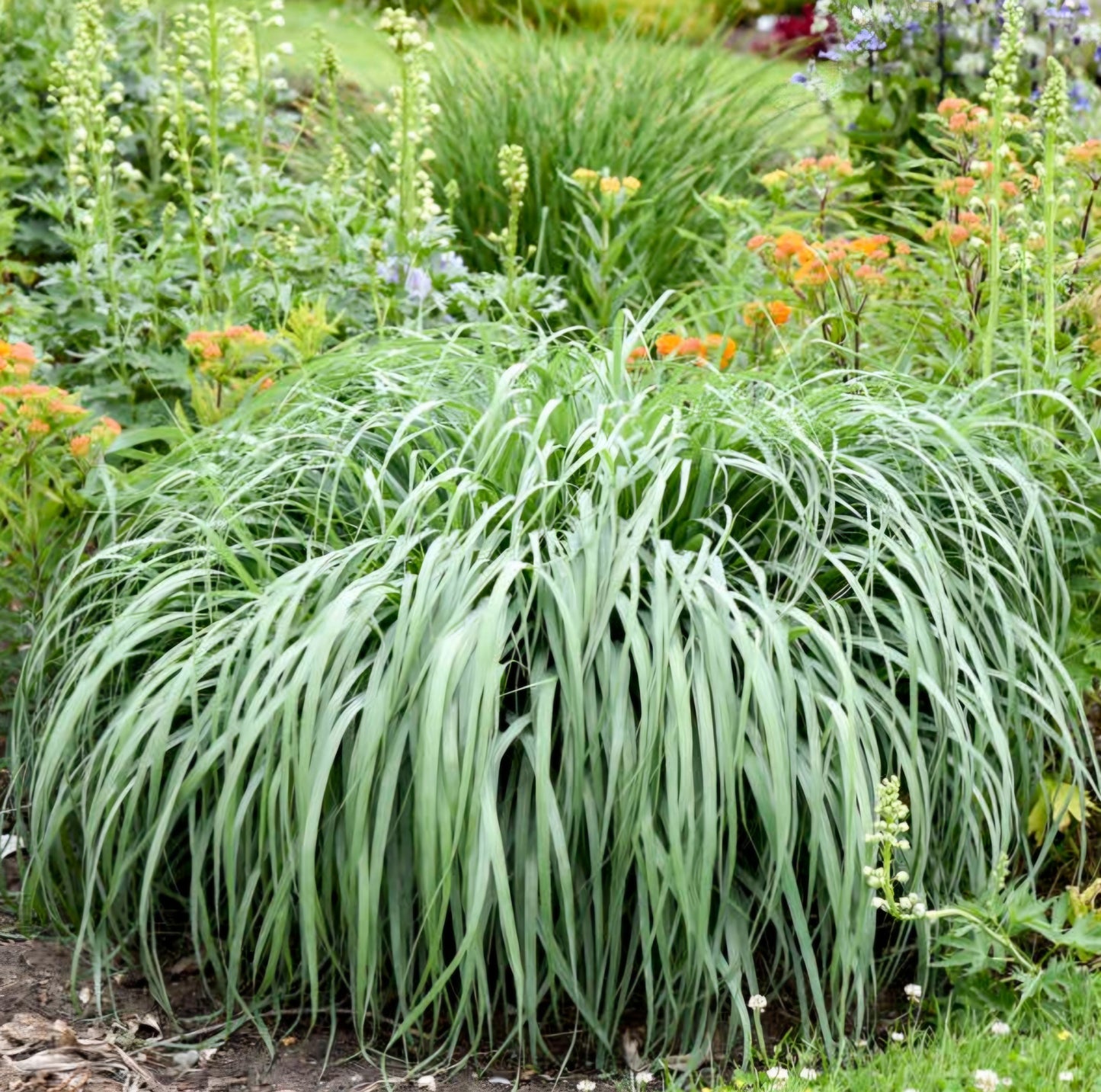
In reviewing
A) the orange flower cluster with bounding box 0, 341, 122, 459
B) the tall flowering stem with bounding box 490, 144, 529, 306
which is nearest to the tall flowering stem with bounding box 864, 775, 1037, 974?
the orange flower cluster with bounding box 0, 341, 122, 459

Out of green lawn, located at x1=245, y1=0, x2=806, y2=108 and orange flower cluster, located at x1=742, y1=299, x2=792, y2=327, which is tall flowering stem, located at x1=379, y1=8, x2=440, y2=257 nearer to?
orange flower cluster, located at x1=742, y1=299, x2=792, y2=327

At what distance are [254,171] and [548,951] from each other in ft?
8.91

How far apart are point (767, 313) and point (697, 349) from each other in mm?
216

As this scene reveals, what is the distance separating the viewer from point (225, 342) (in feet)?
10.5

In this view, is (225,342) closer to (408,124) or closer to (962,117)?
(408,124)

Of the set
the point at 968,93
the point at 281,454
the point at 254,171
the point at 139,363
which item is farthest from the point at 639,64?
the point at 281,454

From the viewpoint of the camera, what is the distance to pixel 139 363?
3.64m

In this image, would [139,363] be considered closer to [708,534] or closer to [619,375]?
[619,375]

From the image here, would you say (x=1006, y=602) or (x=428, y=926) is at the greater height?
(x=1006, y=602)

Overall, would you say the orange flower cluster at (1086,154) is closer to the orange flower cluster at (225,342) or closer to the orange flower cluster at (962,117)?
the orange flower cluster at (962,117)

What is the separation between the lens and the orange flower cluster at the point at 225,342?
125 inches

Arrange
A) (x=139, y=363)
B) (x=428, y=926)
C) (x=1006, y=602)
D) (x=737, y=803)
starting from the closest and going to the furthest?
(x=428, y=926), (x=737, y=803), (x=1006, y=602), (x=139, y=363)

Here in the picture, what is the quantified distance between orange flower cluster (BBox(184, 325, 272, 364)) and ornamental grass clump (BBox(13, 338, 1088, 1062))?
0.29m

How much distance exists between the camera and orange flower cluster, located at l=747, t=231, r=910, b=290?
11.1 ft
